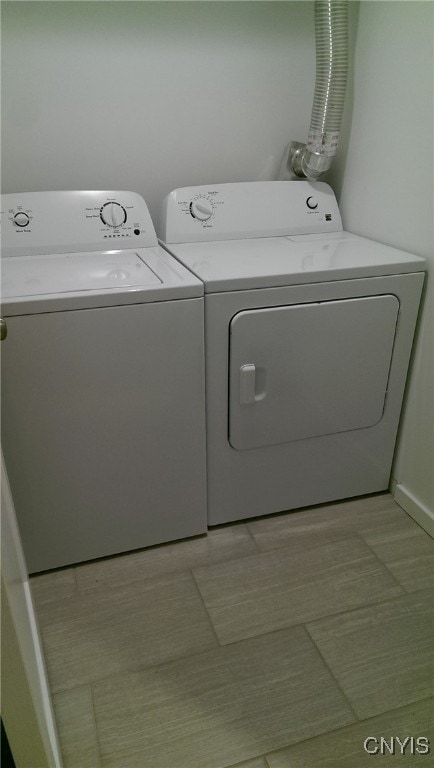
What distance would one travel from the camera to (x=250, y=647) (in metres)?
1.25

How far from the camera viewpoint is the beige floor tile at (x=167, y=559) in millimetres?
1449

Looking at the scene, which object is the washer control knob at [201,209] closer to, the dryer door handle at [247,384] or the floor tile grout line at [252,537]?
the dryer door handle at [247,384]

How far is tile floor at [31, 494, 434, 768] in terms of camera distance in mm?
1068

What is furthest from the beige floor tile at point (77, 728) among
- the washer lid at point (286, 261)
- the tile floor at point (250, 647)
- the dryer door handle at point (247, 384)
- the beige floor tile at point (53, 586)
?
the washer lid at point (286, 261)

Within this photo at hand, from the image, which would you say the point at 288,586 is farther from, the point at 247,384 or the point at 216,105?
the point at 216,105

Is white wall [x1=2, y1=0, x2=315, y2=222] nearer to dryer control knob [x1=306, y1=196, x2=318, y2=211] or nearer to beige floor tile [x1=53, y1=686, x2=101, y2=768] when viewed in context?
dryer control knob [x1=306, y1=196, x2=318, y2=211]

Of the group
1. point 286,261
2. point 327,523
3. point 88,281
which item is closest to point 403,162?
point 286,261

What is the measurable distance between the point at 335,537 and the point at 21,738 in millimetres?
1056

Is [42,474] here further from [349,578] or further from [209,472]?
[349,578]

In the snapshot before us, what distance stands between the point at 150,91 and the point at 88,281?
721mm

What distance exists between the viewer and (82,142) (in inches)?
63.3

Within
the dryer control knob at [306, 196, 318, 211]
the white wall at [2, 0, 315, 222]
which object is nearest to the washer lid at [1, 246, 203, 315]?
the white wall at [2, 0, 315, 222]

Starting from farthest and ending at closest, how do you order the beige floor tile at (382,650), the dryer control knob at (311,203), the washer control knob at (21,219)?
the dryer control knob at (311,203), the washer control knob at (21,219), the beige floor tile at (382,650)

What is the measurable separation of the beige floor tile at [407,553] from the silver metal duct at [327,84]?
3.72 ft
